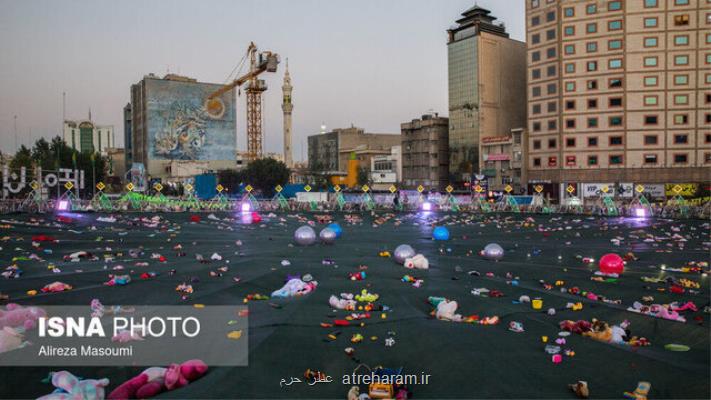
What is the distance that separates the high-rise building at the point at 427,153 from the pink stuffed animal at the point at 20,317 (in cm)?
7515

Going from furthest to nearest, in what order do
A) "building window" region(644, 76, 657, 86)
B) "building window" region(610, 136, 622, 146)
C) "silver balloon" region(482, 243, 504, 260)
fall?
1. "building window" region(610, 136, 622, 146)
2. "building window" region(644, 76, 657, 86)
3. "silver balloon" region(482, 243, 504, 260)

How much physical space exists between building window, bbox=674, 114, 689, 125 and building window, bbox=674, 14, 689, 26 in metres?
9.55

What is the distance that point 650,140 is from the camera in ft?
186

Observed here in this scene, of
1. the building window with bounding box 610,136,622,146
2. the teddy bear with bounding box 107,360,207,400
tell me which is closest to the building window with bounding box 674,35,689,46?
the building window with bounding box 610,136,622,146

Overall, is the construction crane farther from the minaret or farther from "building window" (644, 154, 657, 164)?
"building window" (644, 154, 657, 164)

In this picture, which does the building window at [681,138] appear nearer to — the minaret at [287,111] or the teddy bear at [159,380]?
the teddy bear at [159,380]

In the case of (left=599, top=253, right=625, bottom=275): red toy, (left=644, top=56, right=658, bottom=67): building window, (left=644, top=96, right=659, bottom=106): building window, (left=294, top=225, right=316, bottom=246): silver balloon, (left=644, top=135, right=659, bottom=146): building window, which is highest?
(left=644, top=56, right=658, bottom=67): building window

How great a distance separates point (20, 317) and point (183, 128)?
99672mm

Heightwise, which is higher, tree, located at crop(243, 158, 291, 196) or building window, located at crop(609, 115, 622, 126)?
building window, located at crop(609, 115, 622, 126)

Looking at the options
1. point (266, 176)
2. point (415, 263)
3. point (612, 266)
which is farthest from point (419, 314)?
point (266, 176)

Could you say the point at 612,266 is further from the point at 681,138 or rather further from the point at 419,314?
the point at 681,138

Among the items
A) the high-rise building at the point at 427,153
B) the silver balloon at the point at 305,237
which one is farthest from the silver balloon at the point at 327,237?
the high-rise building at the point at 427,153

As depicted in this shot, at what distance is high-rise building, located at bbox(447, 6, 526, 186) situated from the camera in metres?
75.4

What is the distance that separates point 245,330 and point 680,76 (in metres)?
61.0
